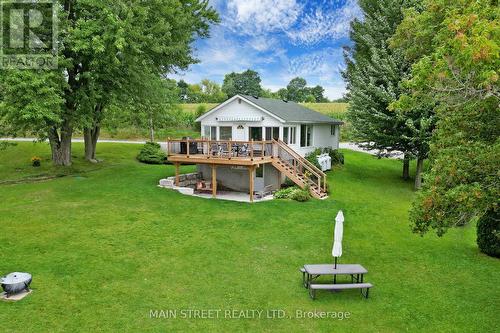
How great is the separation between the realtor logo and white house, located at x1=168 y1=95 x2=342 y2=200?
27.6 ft

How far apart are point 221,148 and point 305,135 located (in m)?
8.55

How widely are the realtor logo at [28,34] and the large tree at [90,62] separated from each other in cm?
54

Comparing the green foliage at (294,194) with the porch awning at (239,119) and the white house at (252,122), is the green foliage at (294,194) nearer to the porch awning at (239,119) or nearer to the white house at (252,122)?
the white house at (252,122)

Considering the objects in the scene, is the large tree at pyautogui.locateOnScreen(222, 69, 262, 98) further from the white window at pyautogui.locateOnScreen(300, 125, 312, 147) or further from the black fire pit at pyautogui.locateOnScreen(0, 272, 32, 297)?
the black fire pit at pyautogui.locateOnScreen(0, 272, 32, 297)

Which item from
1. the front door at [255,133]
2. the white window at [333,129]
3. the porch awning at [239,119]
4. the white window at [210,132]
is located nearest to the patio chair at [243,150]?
the porch awning at [239,119]

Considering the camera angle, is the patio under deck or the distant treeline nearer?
the patio under deck

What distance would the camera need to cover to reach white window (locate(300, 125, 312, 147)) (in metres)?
26.6

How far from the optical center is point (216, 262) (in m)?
12.0

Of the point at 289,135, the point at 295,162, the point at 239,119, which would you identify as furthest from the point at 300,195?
the point at 239,119

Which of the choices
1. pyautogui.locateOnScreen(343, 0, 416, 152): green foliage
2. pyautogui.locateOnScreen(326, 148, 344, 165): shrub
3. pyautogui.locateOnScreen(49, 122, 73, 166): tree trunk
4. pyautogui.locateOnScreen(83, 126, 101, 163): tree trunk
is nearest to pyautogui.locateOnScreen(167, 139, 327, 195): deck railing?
pyautogui.locateOnScreen(343, 0, 416, 152): green foliage

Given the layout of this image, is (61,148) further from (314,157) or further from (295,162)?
(314,157)

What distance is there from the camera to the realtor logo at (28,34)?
19.7m

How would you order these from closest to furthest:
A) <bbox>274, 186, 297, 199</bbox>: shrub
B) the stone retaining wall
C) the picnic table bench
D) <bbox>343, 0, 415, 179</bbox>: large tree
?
the picnic table bench, <bbox>274, 186, 297, 199</bbox>: shrub, <bbox>343, 0, 415, 179</bbox>: large tree, the stone retaining wall

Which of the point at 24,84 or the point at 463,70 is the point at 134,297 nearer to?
the point at 463,70
